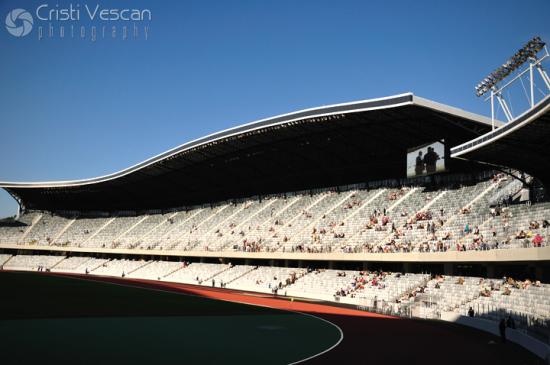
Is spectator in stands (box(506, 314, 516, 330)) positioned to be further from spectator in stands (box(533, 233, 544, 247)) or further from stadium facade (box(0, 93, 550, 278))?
spectator in stands (box(533, 233, 544, 247))

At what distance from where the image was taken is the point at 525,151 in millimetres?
29859

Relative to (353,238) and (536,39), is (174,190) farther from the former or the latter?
(536,39)

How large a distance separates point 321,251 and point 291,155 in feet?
44.4

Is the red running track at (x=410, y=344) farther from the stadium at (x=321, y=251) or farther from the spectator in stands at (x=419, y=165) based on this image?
the spectator in stands at (x=419, y=165)

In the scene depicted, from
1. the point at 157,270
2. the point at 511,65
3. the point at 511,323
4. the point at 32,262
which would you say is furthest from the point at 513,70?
the point at 32,262

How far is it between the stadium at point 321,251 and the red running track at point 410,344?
16cm

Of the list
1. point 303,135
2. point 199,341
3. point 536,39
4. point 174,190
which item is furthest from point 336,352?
point 174,190

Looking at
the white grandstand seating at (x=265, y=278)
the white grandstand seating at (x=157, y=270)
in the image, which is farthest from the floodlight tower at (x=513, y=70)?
the white grandstand seating at (x=157, y=270)

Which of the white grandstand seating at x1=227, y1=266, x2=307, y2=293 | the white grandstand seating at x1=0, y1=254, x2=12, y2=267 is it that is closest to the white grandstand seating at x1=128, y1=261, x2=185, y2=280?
the white grandstand seating at x1=227, y1=266, x2=307, y2=293

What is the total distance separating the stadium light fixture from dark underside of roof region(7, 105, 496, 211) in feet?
10.1

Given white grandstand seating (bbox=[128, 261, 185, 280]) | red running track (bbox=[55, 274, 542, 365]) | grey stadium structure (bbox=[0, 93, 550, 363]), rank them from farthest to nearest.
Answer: white grandstand seating (bbox=[128, 261, 185, 280])
grey stadium structure (bbox=[0, 93, 550, 363])
red running track (bbox=[55, 274, 542, 365])

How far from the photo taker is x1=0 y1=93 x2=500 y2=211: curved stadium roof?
41.9 meters

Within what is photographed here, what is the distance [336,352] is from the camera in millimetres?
20609

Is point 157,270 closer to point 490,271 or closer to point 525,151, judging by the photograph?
point 490,271
